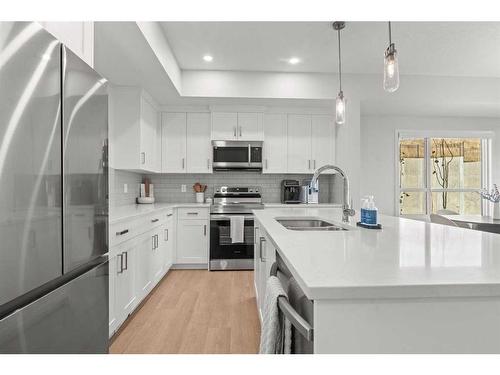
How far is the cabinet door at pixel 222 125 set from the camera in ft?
13.5

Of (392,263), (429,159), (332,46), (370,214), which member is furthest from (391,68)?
(429,159)

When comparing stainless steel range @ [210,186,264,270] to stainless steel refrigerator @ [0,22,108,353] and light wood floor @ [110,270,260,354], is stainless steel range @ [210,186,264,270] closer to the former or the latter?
light wood floor @ [110,270,260,354]

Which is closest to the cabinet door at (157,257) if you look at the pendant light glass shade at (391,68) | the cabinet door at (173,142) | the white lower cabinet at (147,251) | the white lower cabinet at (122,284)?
the white lower cabinet at (147,251)

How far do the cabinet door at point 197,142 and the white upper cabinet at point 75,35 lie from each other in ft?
8.52

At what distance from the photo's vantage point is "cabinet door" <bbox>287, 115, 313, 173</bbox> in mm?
4230

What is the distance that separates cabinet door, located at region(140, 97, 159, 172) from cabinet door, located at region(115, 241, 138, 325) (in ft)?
4.69

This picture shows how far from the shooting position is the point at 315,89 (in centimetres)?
386

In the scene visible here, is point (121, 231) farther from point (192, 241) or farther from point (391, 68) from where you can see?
point (391, 68)

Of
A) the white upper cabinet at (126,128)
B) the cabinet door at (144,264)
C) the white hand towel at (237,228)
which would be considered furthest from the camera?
the white hand towel at (237,228)

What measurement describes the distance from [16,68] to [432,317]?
1.29 m

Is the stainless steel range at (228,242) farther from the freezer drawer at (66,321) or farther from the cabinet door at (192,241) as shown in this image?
the freezer drawer at (66,321)

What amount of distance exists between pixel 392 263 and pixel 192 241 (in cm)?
331

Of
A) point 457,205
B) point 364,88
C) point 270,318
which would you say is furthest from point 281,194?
point 270,318

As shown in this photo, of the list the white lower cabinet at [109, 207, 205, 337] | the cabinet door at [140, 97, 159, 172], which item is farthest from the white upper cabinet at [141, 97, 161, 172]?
the white lower cabinet at [109, 207, 205, 337]
